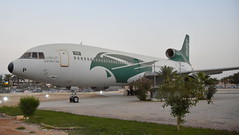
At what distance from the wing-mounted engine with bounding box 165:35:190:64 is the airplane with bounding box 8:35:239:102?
11264 mm

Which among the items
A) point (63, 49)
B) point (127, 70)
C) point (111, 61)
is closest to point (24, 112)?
point (63, 49)

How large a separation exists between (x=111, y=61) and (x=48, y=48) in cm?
718

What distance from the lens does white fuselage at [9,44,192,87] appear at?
16.9m

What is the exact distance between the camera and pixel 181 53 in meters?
40.8

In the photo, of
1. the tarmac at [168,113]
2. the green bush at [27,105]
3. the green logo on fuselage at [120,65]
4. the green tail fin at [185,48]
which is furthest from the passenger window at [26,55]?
the green tail fin at [185,48]

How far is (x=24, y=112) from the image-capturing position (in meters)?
10.6

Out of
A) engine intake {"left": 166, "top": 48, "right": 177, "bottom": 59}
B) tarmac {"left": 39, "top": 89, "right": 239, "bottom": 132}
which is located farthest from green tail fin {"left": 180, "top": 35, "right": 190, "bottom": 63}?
tarmac {"left": 39, "top": 89, "right": 239, "bottom": 132}

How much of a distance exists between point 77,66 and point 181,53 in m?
26.6

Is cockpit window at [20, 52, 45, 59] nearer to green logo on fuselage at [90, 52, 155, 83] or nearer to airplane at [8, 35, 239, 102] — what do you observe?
airplane at [8, 35, 239, 102]

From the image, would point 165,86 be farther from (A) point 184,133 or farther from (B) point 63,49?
(B) point 63,49

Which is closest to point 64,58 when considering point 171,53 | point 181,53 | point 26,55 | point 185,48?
point 26,55

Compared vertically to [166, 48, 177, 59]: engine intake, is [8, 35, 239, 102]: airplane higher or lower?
lower

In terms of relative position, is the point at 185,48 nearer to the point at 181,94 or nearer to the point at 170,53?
the point at 170,53

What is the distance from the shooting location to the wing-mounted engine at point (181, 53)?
125 feet
